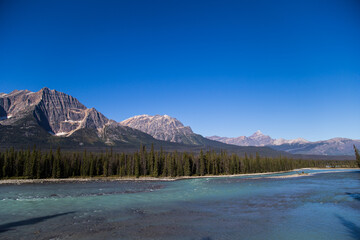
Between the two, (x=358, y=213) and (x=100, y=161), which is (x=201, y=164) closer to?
(x=100, y=161)

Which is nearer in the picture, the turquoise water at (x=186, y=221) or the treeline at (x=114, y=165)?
the turquoise water at (x=186, y=221)

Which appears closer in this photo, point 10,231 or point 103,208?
point 10,231

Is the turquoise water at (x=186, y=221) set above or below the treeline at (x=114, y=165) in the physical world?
below

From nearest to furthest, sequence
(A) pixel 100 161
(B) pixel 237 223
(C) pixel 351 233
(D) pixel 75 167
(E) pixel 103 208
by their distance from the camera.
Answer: (C) pixel 351 233
(B) pixel 237 223
(E) pixel 103 208
(D) pixel 75 167
(A) pixel 100 161

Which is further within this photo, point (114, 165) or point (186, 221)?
point (114, 165)

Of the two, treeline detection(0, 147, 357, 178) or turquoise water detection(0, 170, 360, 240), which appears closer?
turquoise water detection(0, 170, 360, 240)

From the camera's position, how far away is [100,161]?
134250mm

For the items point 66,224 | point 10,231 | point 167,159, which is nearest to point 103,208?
point 66,224

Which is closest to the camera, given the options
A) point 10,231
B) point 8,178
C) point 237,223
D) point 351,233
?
point 351,233

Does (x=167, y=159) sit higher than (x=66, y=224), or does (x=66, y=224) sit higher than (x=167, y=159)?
(x=167, y=159)

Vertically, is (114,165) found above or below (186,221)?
above

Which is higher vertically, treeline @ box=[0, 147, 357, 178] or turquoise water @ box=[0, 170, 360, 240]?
treeline @ box=[0, 147, 357, 178]

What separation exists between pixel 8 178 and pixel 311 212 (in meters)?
122

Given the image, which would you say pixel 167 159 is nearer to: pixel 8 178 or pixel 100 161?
pixel 100 161
